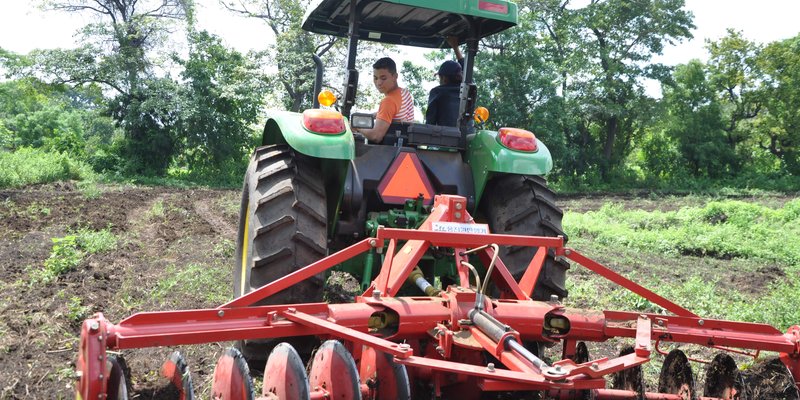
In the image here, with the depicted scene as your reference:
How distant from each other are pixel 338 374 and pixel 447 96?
2.83m

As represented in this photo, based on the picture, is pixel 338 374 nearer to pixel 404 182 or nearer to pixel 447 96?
pixel 404 182

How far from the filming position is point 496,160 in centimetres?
420

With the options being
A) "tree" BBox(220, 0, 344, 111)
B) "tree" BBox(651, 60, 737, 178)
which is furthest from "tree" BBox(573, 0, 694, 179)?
"tree" BBox(220, 0, 344, 111)

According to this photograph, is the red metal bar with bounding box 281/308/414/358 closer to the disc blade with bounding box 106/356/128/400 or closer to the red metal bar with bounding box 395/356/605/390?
the red metal bar with bounding box 395/356/605/390

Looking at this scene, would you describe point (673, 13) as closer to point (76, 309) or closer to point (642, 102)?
point (642, 102)

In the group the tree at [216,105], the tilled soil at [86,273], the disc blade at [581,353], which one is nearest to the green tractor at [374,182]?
the disc blade at [581,353]

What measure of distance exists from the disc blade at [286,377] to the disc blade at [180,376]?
0.96ft

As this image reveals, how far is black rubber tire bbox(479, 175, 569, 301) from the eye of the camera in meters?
3.94

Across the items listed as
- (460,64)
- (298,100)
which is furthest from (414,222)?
(298,100)

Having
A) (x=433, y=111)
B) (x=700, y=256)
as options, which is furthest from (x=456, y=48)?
(x=700, y=256)

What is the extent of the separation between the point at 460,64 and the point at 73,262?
4.28m

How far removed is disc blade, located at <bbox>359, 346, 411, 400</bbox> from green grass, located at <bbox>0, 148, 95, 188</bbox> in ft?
52.6

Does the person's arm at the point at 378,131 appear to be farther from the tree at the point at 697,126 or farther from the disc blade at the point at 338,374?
the tree at the point at 697,126

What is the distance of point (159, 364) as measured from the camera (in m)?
3.82
